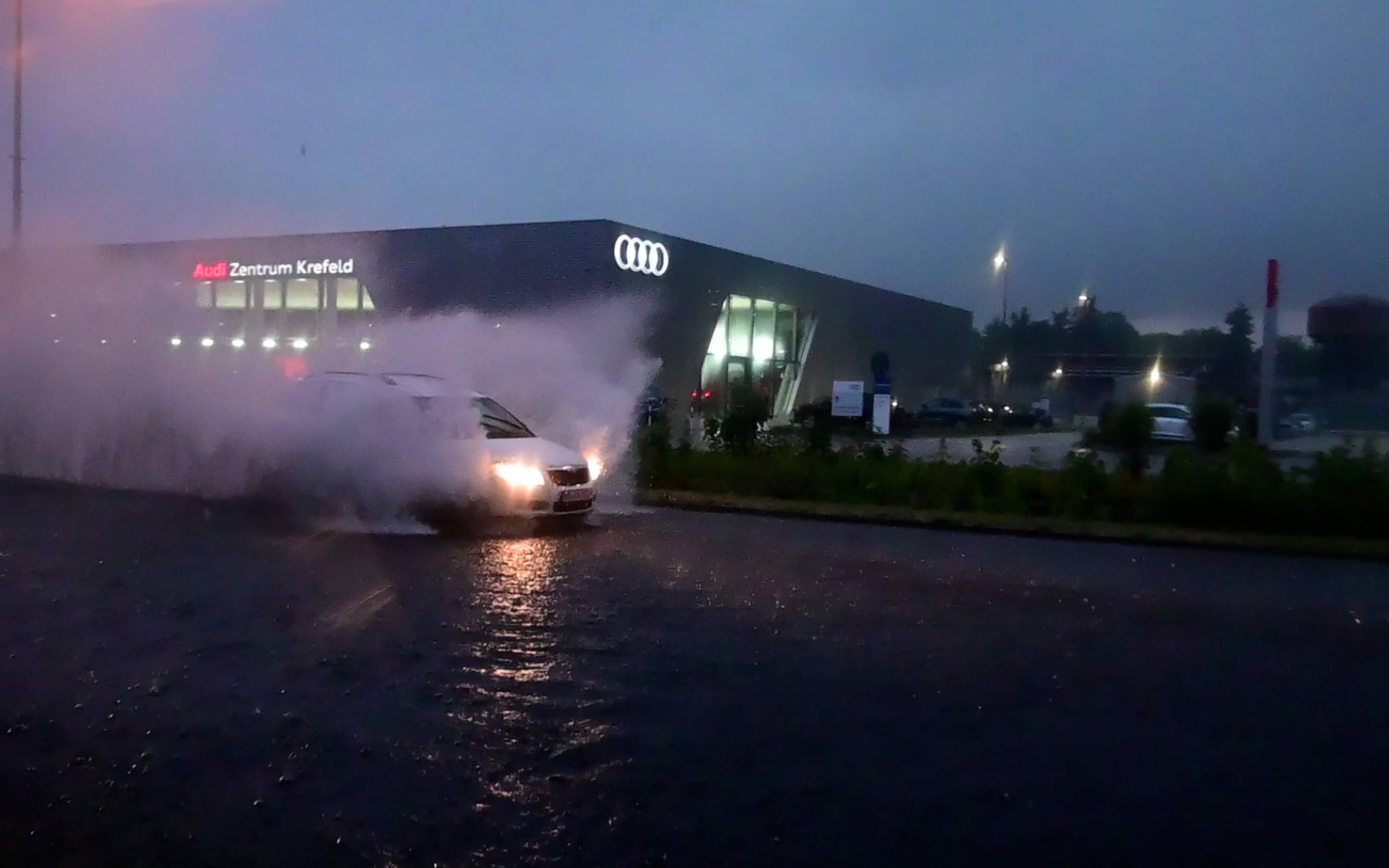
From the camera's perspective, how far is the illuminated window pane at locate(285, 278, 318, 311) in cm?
4134

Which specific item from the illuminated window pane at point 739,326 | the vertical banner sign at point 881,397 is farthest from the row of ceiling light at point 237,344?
the illuminated window pane at point 739,326

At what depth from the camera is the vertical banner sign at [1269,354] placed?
87.1ft

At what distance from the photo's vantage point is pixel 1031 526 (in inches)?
607

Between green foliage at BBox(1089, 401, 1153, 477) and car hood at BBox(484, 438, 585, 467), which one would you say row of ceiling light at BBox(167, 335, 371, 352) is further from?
green foliage at BBox(1089, 401, 1153, 477)

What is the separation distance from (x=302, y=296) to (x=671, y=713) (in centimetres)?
3791

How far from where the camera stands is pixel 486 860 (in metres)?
4.54

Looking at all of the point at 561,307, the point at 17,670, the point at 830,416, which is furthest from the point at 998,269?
the point at 17,670

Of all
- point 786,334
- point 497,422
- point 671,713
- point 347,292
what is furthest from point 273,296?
point 671,713

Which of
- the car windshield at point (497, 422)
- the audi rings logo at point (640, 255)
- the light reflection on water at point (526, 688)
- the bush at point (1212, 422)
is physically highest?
the audi rings logo at point (640, 255)

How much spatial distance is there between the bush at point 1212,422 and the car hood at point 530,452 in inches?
568

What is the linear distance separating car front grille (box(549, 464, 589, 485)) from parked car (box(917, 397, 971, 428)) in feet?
124

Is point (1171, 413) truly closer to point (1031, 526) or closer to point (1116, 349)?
point (1031, 526)

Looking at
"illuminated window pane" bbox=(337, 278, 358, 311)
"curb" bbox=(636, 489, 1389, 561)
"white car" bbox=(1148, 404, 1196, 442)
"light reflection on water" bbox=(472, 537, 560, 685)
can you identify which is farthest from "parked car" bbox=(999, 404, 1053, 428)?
"light reflection on water" bbox=(472, 537, 560, 685)

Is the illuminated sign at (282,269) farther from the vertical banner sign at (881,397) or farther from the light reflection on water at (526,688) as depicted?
the light reflection on water at (526,688)
